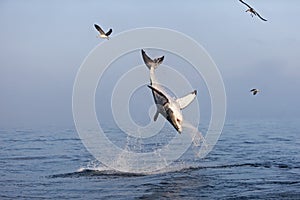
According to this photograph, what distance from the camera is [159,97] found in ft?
68.7

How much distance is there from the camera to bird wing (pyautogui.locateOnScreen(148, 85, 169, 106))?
2047 centimetres

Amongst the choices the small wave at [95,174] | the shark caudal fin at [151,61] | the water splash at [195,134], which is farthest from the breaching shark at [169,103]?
the small wave at [95,174]

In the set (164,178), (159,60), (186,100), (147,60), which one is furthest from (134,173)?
(186,100)

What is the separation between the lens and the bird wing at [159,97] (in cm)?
2047

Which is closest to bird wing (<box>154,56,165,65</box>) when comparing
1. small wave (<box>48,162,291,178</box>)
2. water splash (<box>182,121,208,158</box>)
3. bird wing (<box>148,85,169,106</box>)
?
bird wing (<box>148,85,169,106</box>)

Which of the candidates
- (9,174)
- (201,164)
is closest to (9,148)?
(9,174)

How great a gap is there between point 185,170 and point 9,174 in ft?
31.6

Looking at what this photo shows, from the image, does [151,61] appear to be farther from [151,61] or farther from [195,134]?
[195,134]

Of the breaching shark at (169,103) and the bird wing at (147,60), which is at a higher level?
the bird wing at (147,60)

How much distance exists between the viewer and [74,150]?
4397 centimetres

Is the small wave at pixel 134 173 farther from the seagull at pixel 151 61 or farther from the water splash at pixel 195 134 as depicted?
the seagull at pixel 151 61

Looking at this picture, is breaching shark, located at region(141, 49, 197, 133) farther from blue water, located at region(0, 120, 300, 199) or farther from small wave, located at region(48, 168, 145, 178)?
small wave, located at region(48, 168, 145, 178)

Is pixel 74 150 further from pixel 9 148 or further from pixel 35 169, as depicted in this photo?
pixel 35 169

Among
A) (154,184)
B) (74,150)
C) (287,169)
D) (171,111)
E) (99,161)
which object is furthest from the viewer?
(74,150)
